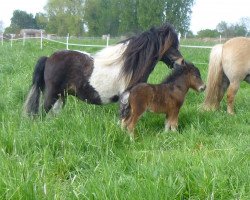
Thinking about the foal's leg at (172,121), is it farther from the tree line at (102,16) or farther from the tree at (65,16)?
the tree at (65,16)

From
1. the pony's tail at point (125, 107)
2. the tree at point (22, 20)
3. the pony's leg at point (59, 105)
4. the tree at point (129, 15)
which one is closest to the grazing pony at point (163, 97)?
the pony's tail at point (125, 107)

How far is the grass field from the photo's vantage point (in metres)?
2.72

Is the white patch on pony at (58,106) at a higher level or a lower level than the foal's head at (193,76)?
lower

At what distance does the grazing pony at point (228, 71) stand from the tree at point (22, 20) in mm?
90735

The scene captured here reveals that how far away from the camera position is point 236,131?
5.11 m

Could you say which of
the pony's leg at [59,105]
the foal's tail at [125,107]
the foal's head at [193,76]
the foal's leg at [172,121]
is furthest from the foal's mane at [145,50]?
the pony's leg at [59,105]

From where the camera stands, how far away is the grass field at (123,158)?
2.72 metres

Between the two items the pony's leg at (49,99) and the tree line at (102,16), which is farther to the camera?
the tree line at (102,16)

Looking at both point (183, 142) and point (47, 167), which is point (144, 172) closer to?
point (47, 167)

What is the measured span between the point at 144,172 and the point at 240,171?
2.58 ft

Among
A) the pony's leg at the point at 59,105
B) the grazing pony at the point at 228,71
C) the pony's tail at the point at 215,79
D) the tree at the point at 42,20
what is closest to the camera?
the pony's leg at the point at 59,105

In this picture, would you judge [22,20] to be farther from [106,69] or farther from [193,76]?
[193,76]

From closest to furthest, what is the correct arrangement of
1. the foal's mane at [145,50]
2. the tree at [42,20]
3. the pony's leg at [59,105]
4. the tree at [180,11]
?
the foal's mane at [145,50] → the pony's leg at [59,105] → the tree at [180,11] → the tree at [42,20]

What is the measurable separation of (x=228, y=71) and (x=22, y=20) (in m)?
93.8
